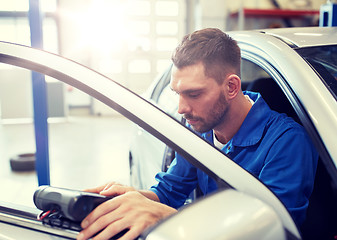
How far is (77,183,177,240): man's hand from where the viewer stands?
0.84 m

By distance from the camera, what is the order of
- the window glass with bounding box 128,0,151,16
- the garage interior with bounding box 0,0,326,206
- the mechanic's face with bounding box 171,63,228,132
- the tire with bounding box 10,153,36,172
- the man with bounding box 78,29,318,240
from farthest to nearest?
1. the window glass with bounding box 128,0,151,16
2. the garage interior with bounding box 0,0,326,206
3. the tire with bounding box 10,153,36,172
4. the mechanic's face with bounding box 171,63,228,132
5. the man with bounding box 78,29,318,240

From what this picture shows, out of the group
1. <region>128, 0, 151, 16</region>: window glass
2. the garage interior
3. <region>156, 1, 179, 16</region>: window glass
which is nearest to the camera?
the garage interior

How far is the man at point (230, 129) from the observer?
116 cm

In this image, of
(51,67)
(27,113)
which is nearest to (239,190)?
(51,67)

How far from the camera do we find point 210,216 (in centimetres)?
71

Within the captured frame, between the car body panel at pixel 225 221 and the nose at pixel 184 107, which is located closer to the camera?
the car body panel at pixel 225 221

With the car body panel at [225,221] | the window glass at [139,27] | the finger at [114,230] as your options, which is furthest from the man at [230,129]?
the window glass at [139,27]

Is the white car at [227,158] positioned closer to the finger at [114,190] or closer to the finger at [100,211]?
the finger at [100,211]

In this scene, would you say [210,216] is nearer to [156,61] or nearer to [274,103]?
[274,103]

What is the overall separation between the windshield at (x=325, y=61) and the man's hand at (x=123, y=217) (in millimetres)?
695

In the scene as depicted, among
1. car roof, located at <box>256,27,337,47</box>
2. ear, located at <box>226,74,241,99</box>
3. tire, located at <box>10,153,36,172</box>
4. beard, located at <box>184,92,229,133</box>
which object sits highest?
car roof, located at <box>256,27,337,47</box>

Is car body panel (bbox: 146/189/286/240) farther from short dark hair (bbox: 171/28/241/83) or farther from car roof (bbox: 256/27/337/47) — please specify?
car roof (bbox: 256/27/337/47)

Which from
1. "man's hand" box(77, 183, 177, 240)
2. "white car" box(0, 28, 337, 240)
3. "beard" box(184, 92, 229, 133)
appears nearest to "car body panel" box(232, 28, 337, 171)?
"white car" box(0, 28, 337, 240)

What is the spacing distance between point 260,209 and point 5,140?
5887 mm
